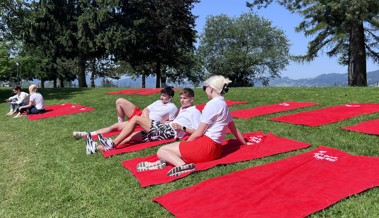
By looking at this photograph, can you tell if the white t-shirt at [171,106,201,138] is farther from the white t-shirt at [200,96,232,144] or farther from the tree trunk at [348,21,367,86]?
the tree trunk at [348,21,367,86]

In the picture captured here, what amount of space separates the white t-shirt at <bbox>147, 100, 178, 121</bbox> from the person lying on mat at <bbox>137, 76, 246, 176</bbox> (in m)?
1.99

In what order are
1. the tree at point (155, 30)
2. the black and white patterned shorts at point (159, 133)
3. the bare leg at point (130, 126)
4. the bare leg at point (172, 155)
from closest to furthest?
the bare leg at point (172, 155)
the bare leg at point (130, 126)
the black and white patterned shorts at point (159, 133)
the tree at point (155, 30)

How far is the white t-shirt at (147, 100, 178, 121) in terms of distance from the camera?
7480mm

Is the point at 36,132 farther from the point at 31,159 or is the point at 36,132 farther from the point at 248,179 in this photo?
the point at 248,179

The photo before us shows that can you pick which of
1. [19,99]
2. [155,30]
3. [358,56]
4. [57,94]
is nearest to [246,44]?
[155,30]

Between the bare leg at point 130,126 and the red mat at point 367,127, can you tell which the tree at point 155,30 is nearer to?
the bare leg at point 130,126

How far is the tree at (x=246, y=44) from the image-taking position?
63938 millimetres

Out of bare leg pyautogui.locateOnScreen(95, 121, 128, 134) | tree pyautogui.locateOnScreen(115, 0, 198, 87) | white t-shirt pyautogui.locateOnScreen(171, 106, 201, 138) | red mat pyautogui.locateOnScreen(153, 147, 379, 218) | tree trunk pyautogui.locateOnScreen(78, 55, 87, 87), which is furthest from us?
tree trunk pyautogui.locateOnScreen(78, 55, 87, 87)

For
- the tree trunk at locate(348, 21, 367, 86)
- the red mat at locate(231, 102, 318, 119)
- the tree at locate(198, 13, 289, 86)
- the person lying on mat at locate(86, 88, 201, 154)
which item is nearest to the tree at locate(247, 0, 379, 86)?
the tree trunk at locate(348, 21, 367, 86)

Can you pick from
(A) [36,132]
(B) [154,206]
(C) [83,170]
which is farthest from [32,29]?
(B) [154,206]

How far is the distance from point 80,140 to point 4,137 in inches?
107

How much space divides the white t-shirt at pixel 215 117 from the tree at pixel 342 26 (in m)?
16.5

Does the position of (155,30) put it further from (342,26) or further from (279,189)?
(279,189)

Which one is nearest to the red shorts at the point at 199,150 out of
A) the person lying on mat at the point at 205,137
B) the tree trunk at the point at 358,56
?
the person lying on mat at the point at 205,137
